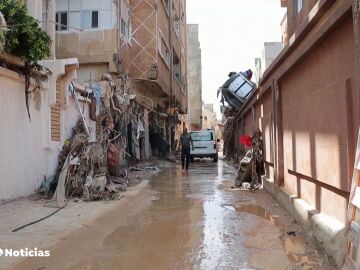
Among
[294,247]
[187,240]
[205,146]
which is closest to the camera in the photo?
[294,247]

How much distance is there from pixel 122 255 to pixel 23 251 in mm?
1287

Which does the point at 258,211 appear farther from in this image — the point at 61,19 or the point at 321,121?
the point at 61,19

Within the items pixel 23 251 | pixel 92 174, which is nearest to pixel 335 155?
pixel 23 251

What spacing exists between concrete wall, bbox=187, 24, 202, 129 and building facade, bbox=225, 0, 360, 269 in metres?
53.1

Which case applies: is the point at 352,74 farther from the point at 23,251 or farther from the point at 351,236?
the point at 23,251

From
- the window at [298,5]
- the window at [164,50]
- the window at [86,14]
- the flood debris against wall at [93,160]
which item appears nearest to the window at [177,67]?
the window at [164,50]

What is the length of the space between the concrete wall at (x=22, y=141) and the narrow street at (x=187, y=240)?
2400 millimetres

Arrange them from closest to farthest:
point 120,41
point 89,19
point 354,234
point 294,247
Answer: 1. point 354,234
2. point 294,247
3. point 89,19
4. point 120,41

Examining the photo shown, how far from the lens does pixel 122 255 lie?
17.4ft

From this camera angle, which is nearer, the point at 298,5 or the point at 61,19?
the point at 298,5

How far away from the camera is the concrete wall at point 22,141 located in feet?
29.2

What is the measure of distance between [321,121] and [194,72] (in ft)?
191

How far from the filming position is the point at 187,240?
6.09 m

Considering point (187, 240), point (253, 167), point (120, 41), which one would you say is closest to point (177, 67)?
point (120, 41)
